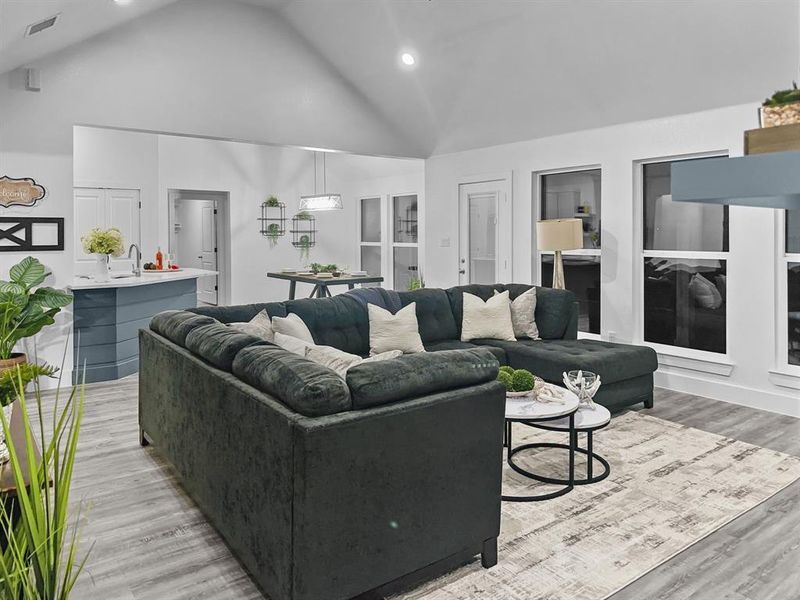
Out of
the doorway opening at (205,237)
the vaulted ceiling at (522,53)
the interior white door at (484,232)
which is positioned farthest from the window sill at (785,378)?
the doorway opening at (205,237)

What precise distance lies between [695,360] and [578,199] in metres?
1.95

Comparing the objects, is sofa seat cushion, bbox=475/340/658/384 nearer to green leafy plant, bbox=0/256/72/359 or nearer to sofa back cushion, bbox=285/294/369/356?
sofa back cushion, bbox=285/294/369/356

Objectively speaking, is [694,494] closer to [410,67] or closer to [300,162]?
[410,67]

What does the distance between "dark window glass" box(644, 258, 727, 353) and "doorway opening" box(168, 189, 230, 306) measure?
6629 mm

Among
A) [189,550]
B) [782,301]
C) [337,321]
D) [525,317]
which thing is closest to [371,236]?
[525,317]

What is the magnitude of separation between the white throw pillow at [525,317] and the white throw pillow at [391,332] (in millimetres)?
1001

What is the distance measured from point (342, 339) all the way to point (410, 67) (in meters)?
3.33

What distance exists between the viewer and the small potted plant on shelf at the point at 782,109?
715 millimetres

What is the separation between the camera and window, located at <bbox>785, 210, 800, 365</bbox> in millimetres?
4598

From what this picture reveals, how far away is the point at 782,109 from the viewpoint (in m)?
0.73

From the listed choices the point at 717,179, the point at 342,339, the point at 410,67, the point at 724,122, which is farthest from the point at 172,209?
the point at 717,179

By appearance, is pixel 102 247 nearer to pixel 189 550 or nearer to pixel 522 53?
pixel 189 550

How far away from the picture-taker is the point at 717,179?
633 mm

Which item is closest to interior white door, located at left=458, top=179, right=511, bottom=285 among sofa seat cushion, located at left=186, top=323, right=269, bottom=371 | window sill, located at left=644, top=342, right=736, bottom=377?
window sill, located at left=644, top=342, right=736, bottom=377
